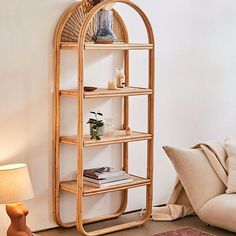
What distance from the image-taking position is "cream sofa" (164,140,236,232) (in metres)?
4.71

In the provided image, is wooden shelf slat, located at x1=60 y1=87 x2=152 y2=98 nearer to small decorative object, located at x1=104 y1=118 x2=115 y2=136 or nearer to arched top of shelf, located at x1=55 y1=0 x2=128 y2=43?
small decorative object, located at x1=104 y1=118 x2=115 y2=136

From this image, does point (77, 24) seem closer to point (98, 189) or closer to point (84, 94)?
point (84, 94)

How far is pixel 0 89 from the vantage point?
4344 millimetres

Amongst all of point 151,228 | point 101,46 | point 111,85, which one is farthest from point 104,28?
point 151,228

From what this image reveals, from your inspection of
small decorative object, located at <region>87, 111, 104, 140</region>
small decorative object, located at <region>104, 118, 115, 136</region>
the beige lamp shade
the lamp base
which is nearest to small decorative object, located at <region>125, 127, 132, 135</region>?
small decorative object, located at <region>104, 118, 115, 136</region>

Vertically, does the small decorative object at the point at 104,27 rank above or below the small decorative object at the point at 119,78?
above

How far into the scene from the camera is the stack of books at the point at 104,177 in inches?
180

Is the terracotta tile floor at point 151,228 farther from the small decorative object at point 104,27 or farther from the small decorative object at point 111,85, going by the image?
the small decorative object at point 104,27

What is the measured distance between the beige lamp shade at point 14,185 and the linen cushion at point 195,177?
1255 millimetres

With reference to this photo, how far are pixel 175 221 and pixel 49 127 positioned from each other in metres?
1.30

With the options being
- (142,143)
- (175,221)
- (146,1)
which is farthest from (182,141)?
(146,1)

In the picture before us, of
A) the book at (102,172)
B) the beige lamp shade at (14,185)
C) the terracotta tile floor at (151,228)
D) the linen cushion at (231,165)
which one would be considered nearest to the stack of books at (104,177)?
the book at (102,172)

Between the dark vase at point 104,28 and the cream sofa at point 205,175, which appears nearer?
the dark vase at point 104,28

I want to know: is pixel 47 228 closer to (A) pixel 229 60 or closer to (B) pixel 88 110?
(B) pixel 88 110
